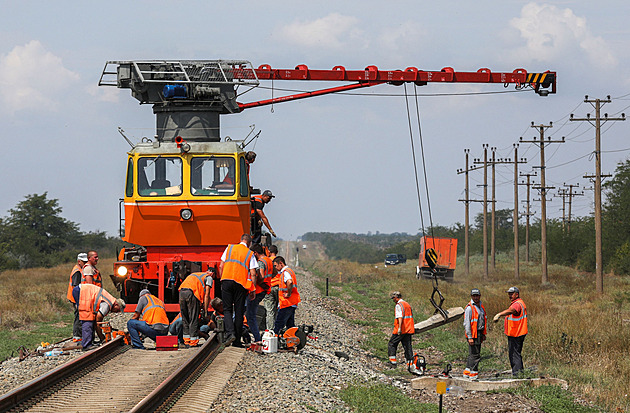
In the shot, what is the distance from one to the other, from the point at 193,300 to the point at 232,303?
1.06 meters

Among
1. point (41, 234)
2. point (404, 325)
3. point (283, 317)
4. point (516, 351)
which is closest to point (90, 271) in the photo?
point (283, 317)

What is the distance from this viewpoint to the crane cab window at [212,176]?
585 inches

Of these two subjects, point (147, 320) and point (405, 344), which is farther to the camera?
point (405, 344)

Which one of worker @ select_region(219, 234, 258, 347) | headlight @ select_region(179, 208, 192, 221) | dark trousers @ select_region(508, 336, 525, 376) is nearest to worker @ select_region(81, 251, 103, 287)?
headlight @ select_region(179, 208, 192, 221)

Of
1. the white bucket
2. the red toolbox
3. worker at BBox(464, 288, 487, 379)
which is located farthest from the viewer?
worker at BBox(464, 288, 487, 379)

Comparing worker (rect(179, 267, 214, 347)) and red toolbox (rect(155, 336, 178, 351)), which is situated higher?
worker (rect(179, 267, 214, 347))

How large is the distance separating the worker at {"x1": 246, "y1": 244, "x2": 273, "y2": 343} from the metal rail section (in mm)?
2367

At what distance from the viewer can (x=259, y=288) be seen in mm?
13445

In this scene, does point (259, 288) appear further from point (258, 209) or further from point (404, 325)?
point (404, 325)

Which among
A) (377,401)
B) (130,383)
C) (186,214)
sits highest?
(186,214)

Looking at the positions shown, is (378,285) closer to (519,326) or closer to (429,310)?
(429,310)

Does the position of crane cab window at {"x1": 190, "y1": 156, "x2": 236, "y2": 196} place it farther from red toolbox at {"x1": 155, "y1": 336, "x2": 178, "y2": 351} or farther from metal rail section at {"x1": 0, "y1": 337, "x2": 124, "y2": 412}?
metal rail section at {"x1": 0, "y1": 337, "x2": 124, "y2": 412}

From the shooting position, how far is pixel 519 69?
908 inches

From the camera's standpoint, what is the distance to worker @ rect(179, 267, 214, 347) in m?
13.4
